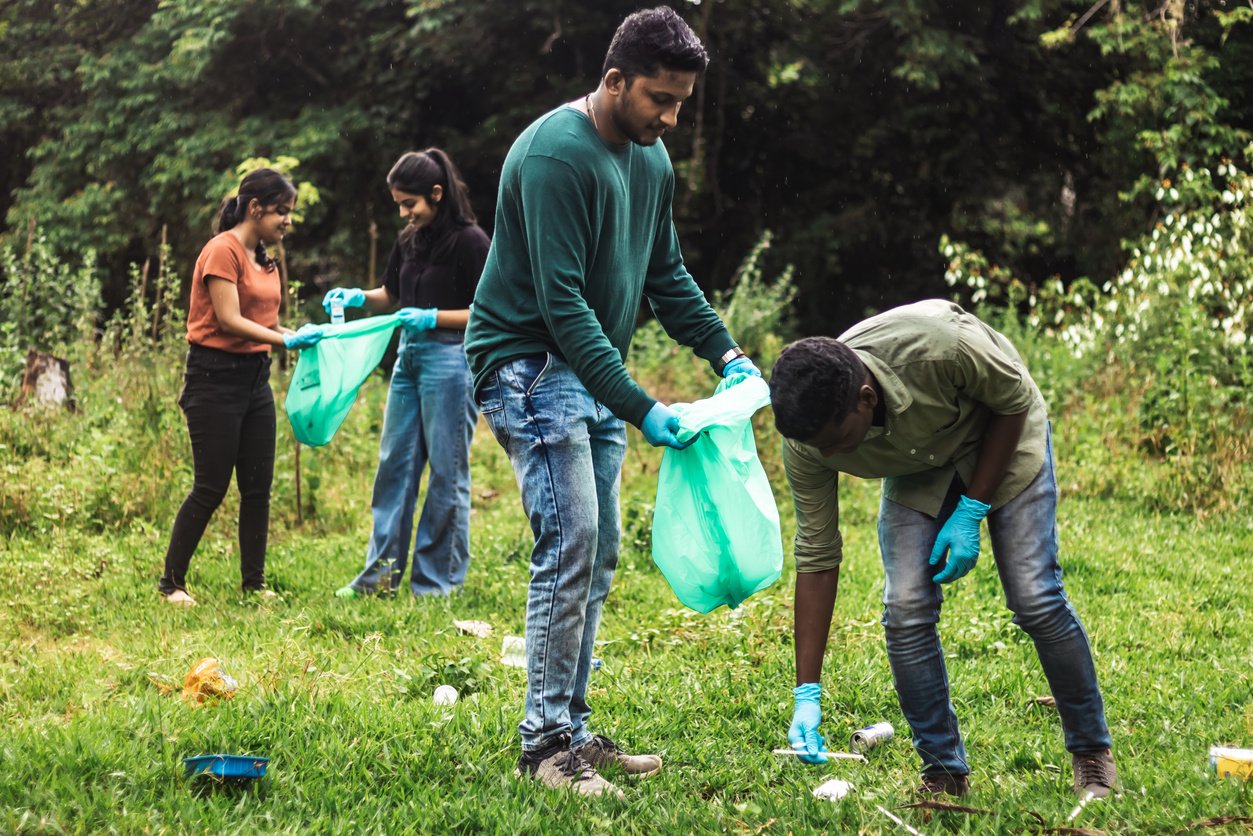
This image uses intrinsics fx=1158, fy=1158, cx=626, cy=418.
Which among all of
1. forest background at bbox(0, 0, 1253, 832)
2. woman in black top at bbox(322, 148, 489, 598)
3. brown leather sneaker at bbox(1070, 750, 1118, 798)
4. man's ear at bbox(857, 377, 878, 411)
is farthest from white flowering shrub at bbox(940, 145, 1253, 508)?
man's ear at bbox(857, 377, 878, 411)

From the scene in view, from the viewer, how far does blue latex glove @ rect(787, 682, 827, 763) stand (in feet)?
9.77

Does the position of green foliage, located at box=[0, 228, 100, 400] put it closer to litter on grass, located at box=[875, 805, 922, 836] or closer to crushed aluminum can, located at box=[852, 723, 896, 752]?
crushed aluminum can, located at box=[852, 723, 896, 752]

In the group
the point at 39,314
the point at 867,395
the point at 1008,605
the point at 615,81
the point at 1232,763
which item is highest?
the point at 615,81

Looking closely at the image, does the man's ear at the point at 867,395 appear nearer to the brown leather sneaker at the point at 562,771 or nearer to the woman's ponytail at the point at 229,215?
the brown leather sneaker at the point at 562,771

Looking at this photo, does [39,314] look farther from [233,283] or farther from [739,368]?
[739,368]

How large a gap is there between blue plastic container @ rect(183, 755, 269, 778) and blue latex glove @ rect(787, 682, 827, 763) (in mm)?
1390

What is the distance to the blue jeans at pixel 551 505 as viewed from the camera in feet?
9.89

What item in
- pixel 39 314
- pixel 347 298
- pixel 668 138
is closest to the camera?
pixel 347 298

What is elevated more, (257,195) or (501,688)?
(257,195)

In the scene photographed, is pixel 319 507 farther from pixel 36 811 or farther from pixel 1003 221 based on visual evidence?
pixel 1003 221

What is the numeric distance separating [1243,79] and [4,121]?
15900 millimetres

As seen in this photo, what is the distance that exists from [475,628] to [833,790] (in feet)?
6.64

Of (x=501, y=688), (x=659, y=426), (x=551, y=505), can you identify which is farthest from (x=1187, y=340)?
(x=551, y=505)

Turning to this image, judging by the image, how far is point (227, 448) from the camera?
5172mm
